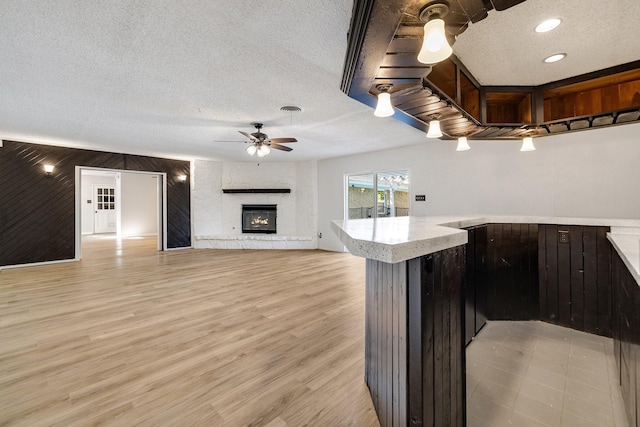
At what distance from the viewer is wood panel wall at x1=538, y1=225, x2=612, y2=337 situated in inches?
97.0

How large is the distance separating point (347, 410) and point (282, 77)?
285 centimetres

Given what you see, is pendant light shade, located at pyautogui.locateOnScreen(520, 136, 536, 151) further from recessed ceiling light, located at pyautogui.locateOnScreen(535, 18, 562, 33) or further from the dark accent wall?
the dark accent wall

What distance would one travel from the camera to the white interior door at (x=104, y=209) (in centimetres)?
1084

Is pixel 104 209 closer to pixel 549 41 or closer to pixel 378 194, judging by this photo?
pixel 378 194

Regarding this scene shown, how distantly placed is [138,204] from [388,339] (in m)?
11.9

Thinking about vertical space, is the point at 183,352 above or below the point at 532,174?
below

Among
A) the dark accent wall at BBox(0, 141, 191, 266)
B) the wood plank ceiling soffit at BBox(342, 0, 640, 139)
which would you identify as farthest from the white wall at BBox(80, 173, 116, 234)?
the wood plank ceiling soffit at BBox(342, 0, 640, 139)

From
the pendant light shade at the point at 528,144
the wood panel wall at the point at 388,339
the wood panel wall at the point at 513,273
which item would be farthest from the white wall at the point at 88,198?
the pendant light shade at the point at 528,144

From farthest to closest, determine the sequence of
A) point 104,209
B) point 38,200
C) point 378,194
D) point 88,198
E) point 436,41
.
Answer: point 104,209 < point 88,198 < point 378,194 < point 38,200 < point 436,41

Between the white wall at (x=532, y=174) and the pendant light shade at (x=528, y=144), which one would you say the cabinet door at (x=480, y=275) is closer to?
the pendant light shade at (x=528, y=144)

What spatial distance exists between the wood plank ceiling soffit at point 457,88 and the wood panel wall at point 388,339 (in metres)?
1.22

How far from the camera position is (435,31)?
48.5 inches

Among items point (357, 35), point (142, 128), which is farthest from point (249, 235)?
point (357, 35)

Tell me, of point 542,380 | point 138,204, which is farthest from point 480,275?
point 138,204
